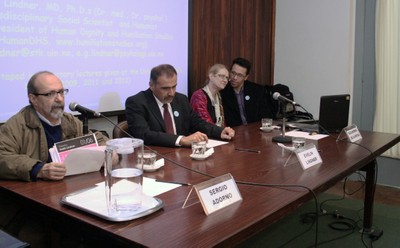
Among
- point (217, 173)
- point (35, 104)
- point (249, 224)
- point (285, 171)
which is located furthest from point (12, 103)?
point (249, 224)

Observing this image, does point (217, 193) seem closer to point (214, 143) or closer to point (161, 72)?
point (214, 143)

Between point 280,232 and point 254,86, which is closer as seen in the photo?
point 280,232

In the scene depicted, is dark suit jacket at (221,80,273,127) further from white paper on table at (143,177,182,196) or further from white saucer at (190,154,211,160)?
white paper on table at (143,177,182,196)

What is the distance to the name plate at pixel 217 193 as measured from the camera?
129cm

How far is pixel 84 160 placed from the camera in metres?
1.71

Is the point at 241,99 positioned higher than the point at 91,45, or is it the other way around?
the point at 91,45

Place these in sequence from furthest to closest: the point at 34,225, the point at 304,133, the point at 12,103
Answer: the point at 304,133, the point at 12,103, the point at 34,225

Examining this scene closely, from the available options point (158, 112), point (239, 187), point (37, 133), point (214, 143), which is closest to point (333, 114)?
point (214, 143)

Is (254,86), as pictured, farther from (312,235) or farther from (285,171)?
(285,171)

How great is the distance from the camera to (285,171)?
6.00 ft

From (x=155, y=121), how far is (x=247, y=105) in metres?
1.45

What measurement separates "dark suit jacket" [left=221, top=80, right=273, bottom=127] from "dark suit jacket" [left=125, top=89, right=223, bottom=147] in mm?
909

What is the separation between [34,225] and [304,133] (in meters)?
1.87

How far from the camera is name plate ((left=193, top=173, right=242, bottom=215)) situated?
1293 mm
